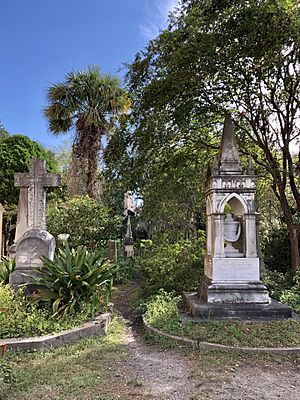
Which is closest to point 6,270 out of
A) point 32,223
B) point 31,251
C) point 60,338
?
point 31,251

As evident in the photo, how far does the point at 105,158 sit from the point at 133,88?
2.02 metres

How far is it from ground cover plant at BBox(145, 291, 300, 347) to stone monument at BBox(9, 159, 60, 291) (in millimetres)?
2586

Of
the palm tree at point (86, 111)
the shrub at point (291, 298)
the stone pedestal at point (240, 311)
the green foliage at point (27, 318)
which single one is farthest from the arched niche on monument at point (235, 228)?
the palm tree at point (86, 111)

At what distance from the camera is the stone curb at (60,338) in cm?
475

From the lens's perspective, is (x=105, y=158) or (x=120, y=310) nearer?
(x=120, y=310)

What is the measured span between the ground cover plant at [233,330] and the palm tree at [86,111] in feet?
32.7

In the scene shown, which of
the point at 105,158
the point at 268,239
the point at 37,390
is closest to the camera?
the point at 37,390

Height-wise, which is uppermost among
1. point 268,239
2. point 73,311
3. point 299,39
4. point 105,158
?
point 299,39

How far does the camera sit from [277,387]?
3727 mm

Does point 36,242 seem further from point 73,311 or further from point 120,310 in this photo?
point 120,310

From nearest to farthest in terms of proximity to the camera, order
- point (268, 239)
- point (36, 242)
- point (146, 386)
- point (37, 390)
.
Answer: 1. point (37, 390)
2. point (146, 386)
3. point (36, 242)
4. point (268, 239)

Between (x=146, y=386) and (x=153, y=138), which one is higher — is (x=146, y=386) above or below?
below

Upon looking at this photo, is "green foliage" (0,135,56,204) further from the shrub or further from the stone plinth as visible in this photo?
the shrub

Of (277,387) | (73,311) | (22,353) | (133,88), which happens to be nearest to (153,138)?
(133,88)
